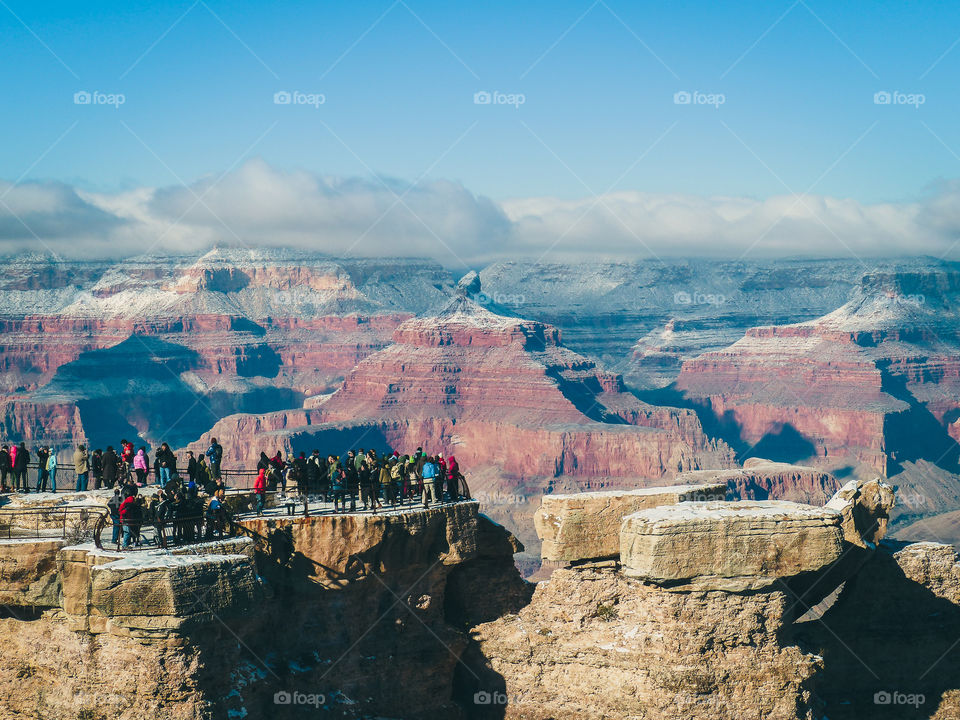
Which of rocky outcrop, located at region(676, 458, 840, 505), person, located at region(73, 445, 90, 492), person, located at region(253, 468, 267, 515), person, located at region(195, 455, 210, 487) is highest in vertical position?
person, located at region(73, 445, 90, 492)

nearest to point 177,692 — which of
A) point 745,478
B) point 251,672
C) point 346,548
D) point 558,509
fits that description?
point 251,672

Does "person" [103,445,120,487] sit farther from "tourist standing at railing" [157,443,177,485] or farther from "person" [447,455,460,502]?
"person" [447,455,460,502]

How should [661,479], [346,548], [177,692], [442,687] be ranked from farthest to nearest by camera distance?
1. [661,479]
2. [442,687]
3. [346,548]
4. [177,692]

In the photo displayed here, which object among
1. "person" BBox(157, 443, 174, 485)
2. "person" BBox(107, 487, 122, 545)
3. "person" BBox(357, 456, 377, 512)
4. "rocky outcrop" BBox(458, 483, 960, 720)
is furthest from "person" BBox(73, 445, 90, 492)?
"rocky outcrop" BBox(458, 483, 960, 720)

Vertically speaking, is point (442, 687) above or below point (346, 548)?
below

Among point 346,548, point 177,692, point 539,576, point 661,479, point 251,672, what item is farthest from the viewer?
point 661,479

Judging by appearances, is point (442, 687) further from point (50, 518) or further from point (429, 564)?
point (50, 518)
